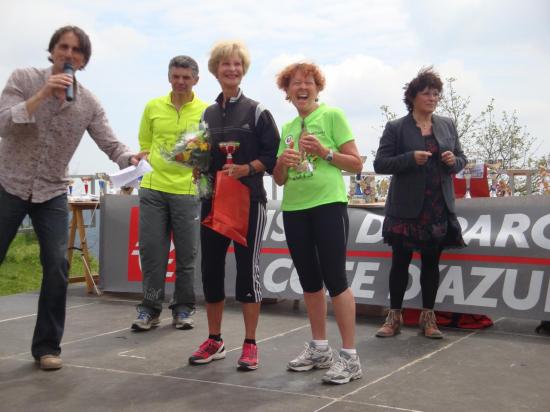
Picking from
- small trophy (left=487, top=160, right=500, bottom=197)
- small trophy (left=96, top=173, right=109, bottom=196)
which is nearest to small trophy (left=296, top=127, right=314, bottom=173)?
small trophy (left=487, top=160, right=500, bottom=197)

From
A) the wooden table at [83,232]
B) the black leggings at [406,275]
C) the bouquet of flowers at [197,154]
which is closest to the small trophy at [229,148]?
the bouquet of flowers at [197,154]

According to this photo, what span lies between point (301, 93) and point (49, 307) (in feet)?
6.64

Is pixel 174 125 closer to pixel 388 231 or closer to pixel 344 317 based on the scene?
pixel 388 231

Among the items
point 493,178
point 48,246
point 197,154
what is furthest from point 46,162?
point 493,178

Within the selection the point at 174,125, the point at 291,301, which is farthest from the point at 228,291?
the point at 174,125

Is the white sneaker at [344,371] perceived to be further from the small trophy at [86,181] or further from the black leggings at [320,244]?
the small trophy at [86,181]

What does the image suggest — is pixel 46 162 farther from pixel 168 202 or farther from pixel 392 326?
pixel 392 326

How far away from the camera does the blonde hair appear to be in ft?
14.1

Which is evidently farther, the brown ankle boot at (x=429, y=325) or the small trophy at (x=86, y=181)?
the small trophy at (x=86, y=181)

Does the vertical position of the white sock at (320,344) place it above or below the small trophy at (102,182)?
below

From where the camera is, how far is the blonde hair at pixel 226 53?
431 centimetres

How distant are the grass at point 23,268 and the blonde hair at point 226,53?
5.40 m

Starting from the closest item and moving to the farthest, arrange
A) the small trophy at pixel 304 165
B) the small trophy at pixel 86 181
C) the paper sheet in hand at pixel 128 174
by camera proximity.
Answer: the small trophy at pixel 304 165 < the paper sheet in hand at pixel 128 174 < the small trophy at pixel 86 181

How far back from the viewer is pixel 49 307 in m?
4.48
